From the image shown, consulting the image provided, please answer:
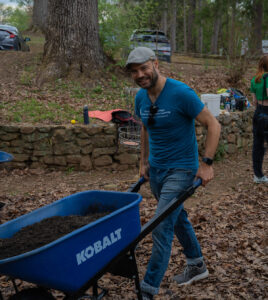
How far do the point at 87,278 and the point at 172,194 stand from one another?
102cm

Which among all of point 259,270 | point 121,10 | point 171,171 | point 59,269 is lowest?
point 259,270

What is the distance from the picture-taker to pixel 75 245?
7.59 ft

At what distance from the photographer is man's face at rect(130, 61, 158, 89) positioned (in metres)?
2.95

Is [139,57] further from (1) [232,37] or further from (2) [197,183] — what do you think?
(1) [232,37]

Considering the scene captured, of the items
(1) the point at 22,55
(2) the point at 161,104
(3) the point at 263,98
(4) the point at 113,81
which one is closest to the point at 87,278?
(2) the point at 161,104

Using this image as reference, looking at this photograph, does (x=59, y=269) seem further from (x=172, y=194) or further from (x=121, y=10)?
(x=121, y=10)

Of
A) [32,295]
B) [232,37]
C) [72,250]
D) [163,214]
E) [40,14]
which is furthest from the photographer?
[40,14]

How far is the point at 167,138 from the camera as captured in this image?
3131mm

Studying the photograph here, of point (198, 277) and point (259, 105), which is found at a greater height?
point (259, 105)

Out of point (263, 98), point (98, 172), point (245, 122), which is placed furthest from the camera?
point (245, 122)

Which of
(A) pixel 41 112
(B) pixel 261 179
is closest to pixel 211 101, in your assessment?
(B) pixel 261 179

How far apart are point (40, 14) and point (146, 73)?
2107cm

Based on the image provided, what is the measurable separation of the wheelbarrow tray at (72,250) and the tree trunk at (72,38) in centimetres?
793

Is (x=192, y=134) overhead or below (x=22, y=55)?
below
